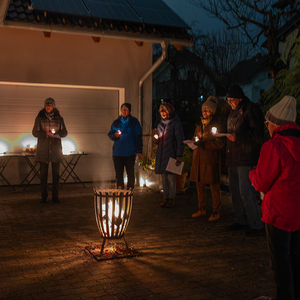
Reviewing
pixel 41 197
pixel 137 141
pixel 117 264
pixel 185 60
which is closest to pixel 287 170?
pixel 117 264

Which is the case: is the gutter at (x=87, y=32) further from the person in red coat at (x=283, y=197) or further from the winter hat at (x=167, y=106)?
the person in red coat at (x=283, y=197)

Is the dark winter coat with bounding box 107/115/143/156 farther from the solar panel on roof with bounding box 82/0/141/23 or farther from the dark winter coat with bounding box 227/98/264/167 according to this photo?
the dark winter coat with bounding box 227/98/264/167

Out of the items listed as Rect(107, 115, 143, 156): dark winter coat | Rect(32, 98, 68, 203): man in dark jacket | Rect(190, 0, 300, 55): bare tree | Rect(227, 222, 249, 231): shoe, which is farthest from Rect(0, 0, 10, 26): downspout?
Rect(190, 0, 300, 55): bare tree

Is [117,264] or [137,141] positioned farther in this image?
[137,141]

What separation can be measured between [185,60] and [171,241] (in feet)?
78.0

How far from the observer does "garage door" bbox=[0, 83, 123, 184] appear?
999cm

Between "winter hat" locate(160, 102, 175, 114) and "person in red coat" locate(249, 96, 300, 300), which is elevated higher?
"winter hat" locate(160, 102, 175, 114)

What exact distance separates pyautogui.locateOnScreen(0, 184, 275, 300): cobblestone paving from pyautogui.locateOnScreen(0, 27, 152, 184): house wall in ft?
11.3

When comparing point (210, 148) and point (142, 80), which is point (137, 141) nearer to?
point (210, 148)

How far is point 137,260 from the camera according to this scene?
4727 millimetres

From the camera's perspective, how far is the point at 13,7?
8719 millimetres

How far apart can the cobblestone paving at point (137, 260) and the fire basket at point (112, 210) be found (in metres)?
0.38

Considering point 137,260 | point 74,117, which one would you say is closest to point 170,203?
point 137,260

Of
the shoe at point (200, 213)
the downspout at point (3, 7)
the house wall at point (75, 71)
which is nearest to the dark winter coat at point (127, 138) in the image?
the shoe at point (200, 213)
